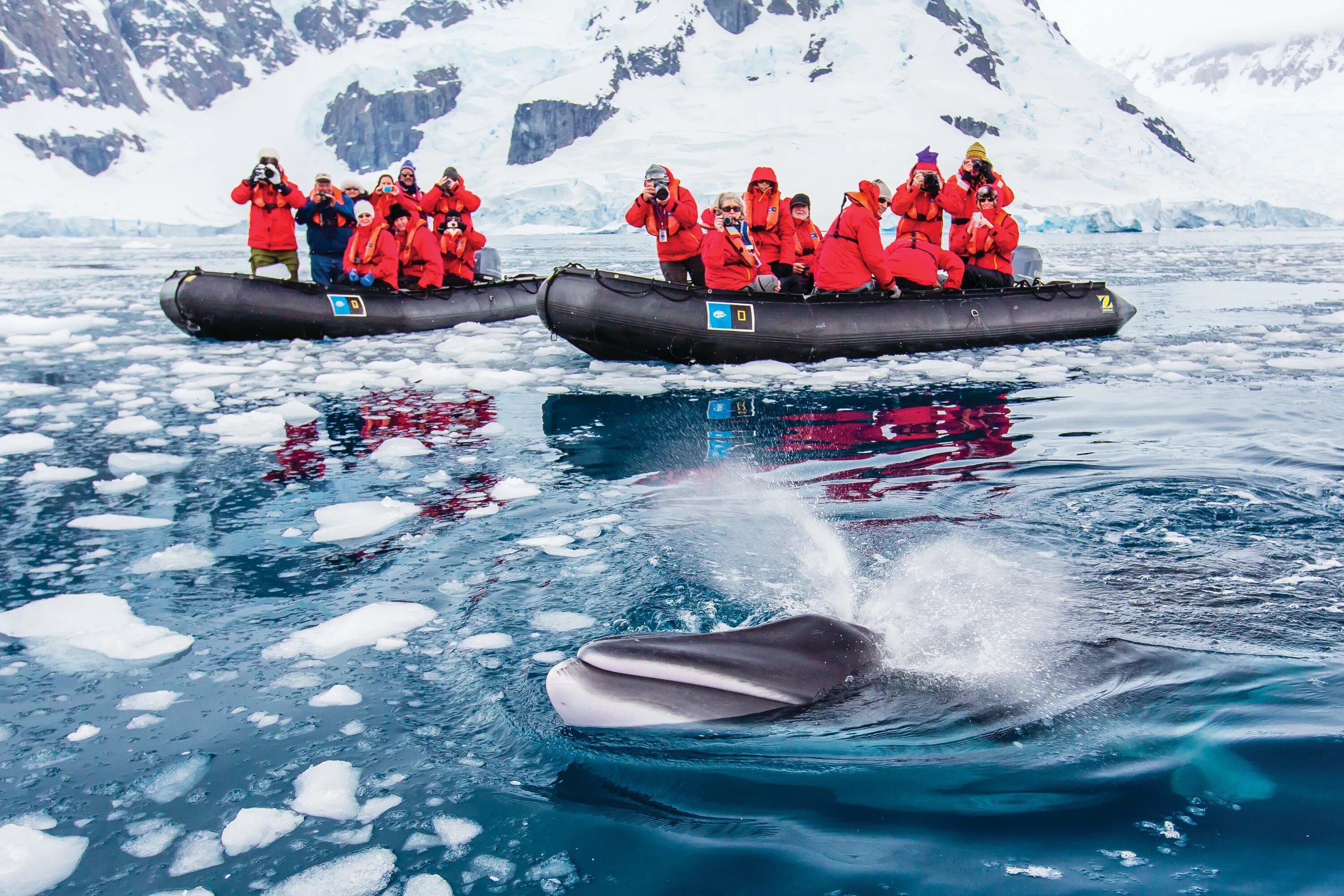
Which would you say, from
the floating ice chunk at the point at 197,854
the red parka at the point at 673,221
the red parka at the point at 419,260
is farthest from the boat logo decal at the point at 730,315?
the floating ice chunk at the point at 197,854

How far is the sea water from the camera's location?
2.39 meters

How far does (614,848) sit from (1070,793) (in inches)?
48.1

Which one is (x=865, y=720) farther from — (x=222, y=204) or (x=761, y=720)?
(x=222, y=204)

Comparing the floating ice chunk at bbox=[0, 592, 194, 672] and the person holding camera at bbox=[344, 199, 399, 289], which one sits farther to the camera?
the person holding camera at bbox=[344, 199, 399, 289]

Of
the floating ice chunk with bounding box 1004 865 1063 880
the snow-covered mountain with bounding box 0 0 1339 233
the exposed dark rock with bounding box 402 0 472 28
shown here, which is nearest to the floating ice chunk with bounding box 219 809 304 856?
the floating ice chunk with bounding box 1004 865 1063 880

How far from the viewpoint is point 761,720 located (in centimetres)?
282

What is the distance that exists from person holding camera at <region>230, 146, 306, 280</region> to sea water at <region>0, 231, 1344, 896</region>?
5849 mm

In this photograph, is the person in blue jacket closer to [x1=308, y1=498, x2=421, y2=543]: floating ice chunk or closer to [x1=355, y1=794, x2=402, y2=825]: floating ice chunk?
[x1=308, y1=498, x2=421, y2=543]: floating ice chunk

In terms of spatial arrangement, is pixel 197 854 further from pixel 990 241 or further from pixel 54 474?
pixel 990 241

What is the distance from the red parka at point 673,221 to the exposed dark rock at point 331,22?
7213 inches

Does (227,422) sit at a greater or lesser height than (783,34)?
lesser

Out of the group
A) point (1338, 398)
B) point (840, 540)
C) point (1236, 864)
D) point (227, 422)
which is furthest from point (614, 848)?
point (1338, 398)

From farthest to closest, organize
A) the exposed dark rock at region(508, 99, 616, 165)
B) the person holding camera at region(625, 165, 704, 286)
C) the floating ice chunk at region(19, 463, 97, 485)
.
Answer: the exposed dark rock at region(508, 99, 616, 165) < the person holding camera at region(625, 165, 704, 286) < the floating ice chunk at region(19, 463, 97, 485)

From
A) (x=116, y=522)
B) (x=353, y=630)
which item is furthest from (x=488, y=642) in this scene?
(x=116, y=522)
